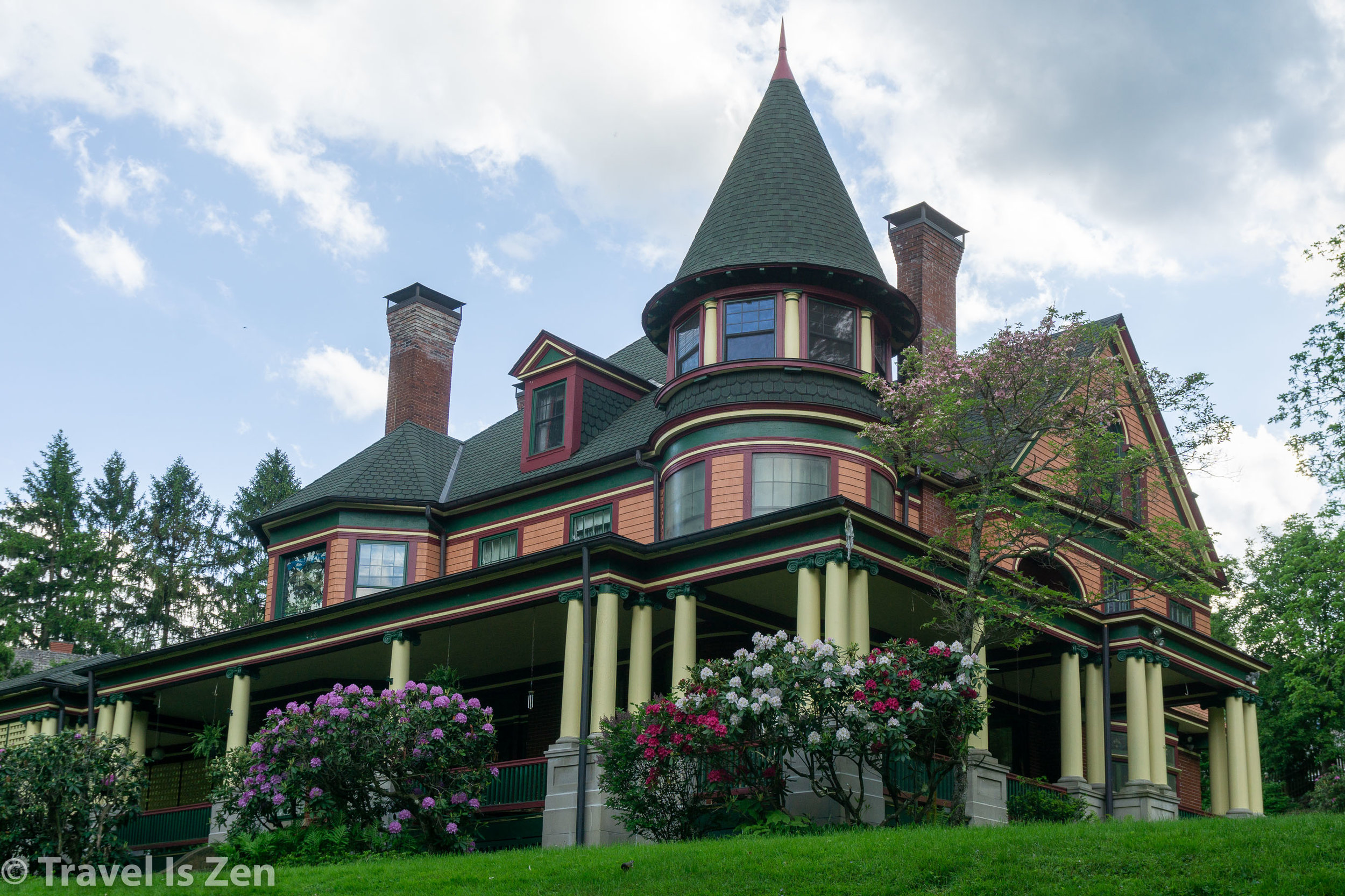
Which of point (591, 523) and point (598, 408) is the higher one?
point (598, 408)

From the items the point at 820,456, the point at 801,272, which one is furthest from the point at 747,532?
the point at 801,272

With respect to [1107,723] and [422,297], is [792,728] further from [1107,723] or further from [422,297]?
[422,297]

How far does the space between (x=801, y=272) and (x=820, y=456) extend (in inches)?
136

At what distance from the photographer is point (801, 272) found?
80.9 feet

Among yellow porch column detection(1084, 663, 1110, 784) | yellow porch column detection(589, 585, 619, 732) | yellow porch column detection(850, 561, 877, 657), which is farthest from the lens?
yellow porch column detection(1084, 663, 1110, 784)

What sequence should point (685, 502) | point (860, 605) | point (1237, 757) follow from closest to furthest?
point (860, 605) → point (685, 502) → point (1237, 757)

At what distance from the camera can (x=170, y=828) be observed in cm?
2664

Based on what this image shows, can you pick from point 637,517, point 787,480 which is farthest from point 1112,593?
point 637,517

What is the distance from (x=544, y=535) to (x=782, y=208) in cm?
822

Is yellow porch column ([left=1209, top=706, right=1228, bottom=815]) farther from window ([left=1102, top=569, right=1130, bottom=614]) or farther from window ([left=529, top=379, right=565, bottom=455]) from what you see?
window ([left=529, top=379, right=565, bottom=455])

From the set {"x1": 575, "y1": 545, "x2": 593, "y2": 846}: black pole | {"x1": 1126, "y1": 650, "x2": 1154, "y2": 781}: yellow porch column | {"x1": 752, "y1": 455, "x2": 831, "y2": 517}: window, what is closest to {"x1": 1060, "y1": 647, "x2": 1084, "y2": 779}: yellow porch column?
{"x1": 1126, "y1": 650, "x2": 1154, "y2": 781}: yellow porch column

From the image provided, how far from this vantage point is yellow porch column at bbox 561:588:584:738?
20.9 metres

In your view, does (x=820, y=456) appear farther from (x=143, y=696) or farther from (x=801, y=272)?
(x=143, y=696)

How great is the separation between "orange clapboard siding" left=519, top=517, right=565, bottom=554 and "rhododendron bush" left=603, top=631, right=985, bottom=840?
9.59 meters
